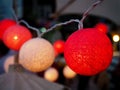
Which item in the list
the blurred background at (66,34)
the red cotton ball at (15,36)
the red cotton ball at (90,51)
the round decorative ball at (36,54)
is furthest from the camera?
the blurred background at (66,34)

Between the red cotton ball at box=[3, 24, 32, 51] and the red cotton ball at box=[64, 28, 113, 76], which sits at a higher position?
the red cotton ball at box=[3, 24, 32, 51]

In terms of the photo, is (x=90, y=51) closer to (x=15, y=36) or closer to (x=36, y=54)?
(x=36, y=54)

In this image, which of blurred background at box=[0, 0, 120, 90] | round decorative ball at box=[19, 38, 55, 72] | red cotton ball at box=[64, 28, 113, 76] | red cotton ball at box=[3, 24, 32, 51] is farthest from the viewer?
blurred background at box=[0, 0, 120, 90]

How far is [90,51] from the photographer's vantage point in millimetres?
1531

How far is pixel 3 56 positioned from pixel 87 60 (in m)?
2.07

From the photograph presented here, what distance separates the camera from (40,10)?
9.30 metres

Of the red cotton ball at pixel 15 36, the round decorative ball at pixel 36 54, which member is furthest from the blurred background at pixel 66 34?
the round decorative ball at pixel 36 54

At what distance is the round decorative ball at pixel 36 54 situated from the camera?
1913 millimetres

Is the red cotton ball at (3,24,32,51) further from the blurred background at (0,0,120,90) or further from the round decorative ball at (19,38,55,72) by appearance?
the blurred background at (0,0,120,90)

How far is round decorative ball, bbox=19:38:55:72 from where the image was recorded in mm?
1913

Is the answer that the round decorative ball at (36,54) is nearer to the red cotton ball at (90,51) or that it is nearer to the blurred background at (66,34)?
the red cotton ball at (90,51)

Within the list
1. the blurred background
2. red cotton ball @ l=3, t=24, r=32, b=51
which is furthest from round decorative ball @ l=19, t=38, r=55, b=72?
the blurred background

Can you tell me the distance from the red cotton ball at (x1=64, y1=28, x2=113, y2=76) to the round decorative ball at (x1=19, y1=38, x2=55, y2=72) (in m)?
0.38

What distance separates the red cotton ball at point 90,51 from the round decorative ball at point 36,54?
0.38 metres
